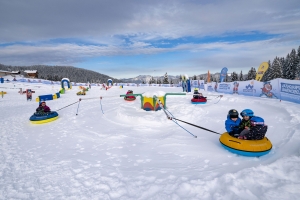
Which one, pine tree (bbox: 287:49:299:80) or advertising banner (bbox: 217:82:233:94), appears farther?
pine tree (bbox: 287:49:299:80)

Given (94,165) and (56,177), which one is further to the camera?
(94,165)

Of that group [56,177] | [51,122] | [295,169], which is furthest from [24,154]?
[295,169]

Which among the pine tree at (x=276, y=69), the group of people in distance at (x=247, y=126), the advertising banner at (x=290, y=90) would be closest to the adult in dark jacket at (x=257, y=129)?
the group of people in distance at (x=247, y=126)

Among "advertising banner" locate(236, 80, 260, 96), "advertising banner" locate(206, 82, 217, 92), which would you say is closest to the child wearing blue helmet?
"advertising banner" locate(236, 80, 260, 96)

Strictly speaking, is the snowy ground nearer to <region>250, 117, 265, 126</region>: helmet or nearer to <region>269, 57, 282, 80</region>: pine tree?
<region>250, 117, 265, 126</region>: helmet

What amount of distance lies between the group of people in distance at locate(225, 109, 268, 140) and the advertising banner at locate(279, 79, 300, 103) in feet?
34.4

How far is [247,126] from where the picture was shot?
541 centimetres

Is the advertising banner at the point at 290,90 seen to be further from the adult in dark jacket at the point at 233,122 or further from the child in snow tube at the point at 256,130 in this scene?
the child in snow tube at the point at 256,130

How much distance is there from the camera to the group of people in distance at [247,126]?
197 inches

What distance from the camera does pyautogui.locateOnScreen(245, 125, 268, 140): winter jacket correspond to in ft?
A: 16.4

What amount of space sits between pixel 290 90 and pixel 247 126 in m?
11.4

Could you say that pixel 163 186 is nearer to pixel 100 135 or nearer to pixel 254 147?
pixel 254 147

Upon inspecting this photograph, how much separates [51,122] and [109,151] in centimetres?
636

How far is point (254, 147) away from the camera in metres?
4.83
